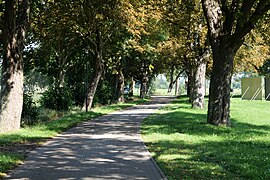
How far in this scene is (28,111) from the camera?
18.3 m

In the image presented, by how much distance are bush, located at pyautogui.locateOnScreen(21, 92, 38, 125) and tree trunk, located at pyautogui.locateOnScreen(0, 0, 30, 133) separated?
3.45 m

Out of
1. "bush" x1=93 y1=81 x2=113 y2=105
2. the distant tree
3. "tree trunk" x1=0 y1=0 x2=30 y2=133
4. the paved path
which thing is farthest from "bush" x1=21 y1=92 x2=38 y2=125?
the distant tree

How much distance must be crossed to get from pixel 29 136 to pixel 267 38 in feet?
55.7

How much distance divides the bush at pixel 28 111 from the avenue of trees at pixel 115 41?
134 mm

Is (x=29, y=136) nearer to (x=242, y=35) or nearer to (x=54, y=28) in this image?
(x=242, y=35)

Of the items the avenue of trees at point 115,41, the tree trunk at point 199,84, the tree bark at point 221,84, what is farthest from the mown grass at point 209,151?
the tree trunk at point 199,84

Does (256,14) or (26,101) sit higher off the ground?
(256,14)

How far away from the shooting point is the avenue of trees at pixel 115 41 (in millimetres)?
14344

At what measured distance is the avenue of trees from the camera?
14.3 metres

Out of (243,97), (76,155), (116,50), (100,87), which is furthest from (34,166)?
(243,97)

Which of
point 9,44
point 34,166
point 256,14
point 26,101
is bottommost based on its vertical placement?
point 34,166

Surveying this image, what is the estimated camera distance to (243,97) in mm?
44656

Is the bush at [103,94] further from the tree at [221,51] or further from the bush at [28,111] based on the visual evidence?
the tree at [221,51]

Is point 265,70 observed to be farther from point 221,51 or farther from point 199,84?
point 221,51
